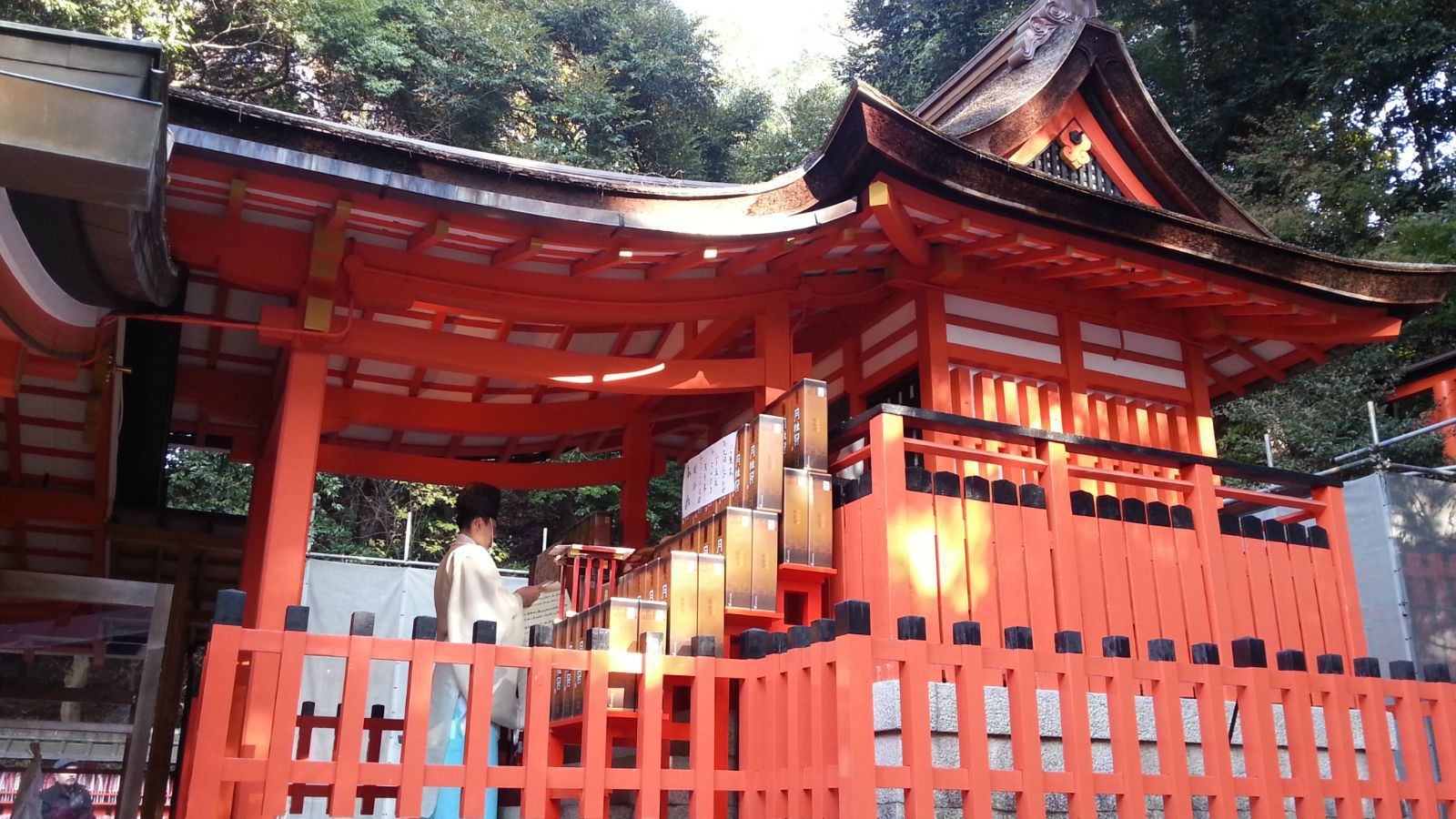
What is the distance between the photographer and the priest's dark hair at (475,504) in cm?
545

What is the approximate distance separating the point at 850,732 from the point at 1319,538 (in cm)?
437

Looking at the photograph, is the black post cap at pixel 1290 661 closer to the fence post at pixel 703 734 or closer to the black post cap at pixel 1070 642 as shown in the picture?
the black post cap at pixel 1070 642

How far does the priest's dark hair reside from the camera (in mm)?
5453

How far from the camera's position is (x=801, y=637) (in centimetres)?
425

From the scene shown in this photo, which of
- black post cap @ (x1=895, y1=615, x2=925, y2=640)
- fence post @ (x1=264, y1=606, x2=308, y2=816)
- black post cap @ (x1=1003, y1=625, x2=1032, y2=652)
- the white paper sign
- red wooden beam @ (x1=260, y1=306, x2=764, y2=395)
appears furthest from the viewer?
the white paper sign

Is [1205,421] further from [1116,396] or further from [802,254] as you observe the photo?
[802,254]

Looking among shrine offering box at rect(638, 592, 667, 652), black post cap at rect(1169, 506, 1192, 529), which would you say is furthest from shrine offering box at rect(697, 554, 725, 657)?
black post cap at rect(1169, 506, 1192, 529)

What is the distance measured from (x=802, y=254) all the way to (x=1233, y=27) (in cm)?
1924

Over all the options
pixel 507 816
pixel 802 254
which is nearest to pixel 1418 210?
pixel 802 254

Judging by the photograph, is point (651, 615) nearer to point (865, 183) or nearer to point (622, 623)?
point (622, 623)

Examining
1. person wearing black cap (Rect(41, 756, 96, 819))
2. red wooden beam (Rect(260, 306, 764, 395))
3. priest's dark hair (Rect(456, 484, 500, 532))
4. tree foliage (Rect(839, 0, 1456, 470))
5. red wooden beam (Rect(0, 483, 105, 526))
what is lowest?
person wearing black cap (Rect(41, 756, 96, 819))

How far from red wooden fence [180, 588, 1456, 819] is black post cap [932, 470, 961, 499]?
3.58 ft

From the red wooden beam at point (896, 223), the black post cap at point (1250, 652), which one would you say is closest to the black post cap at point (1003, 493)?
the black post cap at point (1250, 652)

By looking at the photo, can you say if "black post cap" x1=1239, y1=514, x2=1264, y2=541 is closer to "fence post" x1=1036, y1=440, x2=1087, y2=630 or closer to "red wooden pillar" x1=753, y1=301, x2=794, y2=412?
"fence post" x1=1036, y1=440, x2=1087, y2=630
